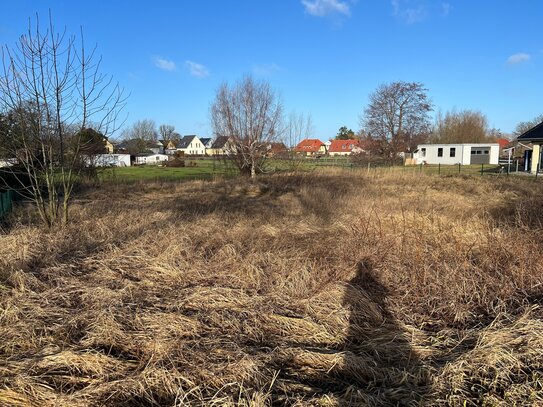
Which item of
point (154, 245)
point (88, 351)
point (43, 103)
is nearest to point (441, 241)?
point (154, 245)

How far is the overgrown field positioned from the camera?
2721 mm

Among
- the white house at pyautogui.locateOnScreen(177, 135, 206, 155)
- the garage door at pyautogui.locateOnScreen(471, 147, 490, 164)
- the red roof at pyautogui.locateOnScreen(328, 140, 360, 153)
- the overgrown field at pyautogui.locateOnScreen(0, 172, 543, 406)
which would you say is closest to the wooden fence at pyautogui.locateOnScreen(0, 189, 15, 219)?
the overgrown field at pyautogui.locateOnScreen(0, 172, 543, 406)

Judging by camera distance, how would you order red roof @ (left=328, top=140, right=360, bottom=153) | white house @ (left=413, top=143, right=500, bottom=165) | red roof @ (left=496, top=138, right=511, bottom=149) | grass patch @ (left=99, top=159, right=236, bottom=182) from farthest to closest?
red roof @ (left=328, top=140, right=360, bottom=153)
red roof @ (left=496, top=138, right=511, bottom=149)
white house @ (left=413, top=143, right=500, bottom=165)
grass patch @ (left=99, top=159, right=236, bottom=182)

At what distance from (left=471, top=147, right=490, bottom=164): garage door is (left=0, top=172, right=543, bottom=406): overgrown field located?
5003 centimetres

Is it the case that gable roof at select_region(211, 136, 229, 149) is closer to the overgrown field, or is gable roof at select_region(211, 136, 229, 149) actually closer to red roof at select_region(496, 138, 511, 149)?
the overgrown field

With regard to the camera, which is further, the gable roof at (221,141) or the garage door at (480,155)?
the garage door at (480,155)

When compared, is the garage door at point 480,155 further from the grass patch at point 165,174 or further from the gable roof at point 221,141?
the gable roof at point 221,141

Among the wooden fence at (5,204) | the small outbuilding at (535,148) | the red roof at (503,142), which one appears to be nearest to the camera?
the wooden fence at (5,204)

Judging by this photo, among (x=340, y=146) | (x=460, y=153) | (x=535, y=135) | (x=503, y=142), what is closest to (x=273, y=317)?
(x=535, y=135)

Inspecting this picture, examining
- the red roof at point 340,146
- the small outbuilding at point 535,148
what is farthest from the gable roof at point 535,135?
the red roof at point 340,146

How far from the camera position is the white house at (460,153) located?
5097 centimetres

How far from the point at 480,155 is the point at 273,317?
55.4m

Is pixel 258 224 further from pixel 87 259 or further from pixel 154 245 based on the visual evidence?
pixel 87 259

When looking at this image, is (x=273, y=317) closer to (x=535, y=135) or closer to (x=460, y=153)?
(x=535, y=135)
